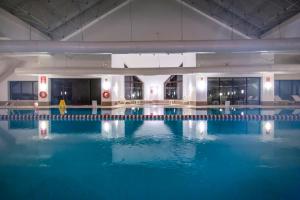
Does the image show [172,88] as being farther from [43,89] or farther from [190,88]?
[43,89]

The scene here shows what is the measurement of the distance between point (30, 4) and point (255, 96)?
1991cm

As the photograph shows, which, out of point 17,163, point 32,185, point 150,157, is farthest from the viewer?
point 150,157

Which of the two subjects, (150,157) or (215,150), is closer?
(150,157)

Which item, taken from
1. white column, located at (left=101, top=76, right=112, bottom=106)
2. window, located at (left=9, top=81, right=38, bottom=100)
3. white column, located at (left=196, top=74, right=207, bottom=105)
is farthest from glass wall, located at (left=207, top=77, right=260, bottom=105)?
window, located at (left=9, top=81, right=38, bottom=100)

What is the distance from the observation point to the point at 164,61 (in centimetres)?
2936

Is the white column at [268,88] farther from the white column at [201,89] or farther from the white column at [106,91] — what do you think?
the white column at [106,91]

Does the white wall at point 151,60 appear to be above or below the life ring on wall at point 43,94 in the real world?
above

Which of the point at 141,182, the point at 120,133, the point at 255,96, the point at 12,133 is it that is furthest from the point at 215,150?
the point at 255,96

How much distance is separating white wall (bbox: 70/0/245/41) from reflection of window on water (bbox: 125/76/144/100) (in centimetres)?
1329

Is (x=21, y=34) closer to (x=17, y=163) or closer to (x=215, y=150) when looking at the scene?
(x=17, y=163)

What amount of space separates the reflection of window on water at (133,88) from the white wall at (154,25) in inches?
523

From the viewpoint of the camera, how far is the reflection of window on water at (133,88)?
109ft

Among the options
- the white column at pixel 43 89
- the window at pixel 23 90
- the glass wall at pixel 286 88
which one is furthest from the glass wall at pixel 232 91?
the window at pixel 23 90

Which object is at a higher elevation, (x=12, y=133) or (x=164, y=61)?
(x=164, y=61)
